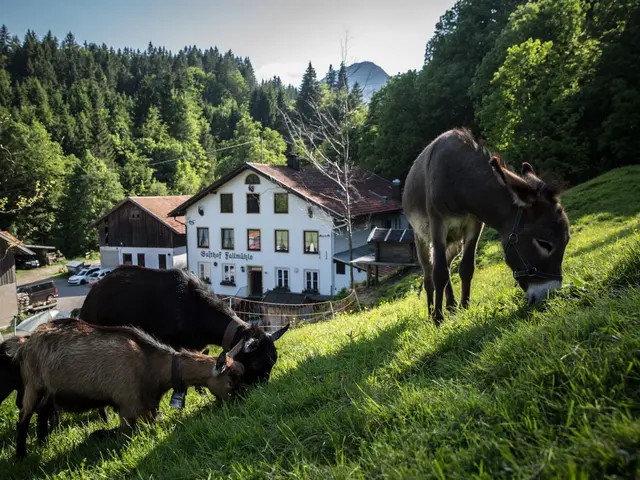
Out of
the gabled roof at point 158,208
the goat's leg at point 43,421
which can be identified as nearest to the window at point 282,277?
the gabled roof at point 158,208

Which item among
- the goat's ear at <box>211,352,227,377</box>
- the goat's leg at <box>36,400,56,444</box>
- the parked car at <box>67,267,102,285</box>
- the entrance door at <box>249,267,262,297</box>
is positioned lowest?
the parked car at <box>67,267,102,285</box>

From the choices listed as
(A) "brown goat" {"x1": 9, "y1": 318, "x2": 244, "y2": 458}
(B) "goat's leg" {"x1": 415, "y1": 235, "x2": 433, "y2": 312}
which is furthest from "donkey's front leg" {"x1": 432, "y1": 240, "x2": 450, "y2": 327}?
(A) "brown goat" {"x1": 9, "y1": 318, "x2": 244, "y2": 458}

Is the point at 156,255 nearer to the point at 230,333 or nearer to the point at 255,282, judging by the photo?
the point at 255,282

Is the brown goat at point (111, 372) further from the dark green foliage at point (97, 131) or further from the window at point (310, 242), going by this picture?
the dark green foliage at point (97, 131)

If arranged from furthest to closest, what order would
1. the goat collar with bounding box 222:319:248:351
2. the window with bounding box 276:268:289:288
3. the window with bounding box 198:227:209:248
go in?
the window with bounding box 198:227:209:248
the window with bounding box 276:268:289:288
the goat collar with bounding box 222:319:248:351

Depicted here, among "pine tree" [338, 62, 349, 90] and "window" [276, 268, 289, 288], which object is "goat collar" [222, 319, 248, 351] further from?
"window" [276, 268, 289, 288]

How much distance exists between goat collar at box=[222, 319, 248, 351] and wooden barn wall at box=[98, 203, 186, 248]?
36.4m

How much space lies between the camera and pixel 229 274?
3256cm

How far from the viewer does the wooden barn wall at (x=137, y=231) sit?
133ft

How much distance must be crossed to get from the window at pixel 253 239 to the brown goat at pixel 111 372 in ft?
85.9

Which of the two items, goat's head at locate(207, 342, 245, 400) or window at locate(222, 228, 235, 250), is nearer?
goat's head at locate(207, 342, 245, 400)

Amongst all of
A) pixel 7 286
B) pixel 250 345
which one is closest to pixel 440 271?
pixel 250 345

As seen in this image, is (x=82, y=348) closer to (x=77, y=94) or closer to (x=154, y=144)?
(x=154, y=144)

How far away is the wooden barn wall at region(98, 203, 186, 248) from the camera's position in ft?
133
